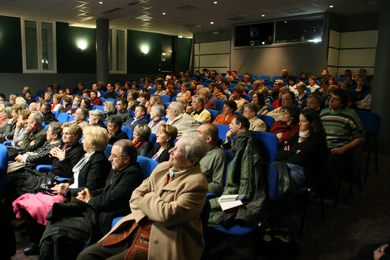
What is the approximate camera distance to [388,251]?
1774 mm

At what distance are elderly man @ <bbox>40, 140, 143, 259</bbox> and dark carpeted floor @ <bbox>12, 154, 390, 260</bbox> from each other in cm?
69

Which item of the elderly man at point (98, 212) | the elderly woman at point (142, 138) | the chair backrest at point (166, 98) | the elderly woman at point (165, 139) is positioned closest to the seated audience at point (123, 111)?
the chair backrest at point (166, 98)

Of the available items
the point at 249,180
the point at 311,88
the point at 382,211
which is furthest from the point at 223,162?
the point at 311,88

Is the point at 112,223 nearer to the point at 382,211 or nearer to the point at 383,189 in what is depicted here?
the point at 382,211

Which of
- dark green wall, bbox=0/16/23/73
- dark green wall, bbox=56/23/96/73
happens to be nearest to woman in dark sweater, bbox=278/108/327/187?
dark green wall, bbox=0/16/23/73

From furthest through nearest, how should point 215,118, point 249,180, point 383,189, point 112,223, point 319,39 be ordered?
point 319,39
point 215,118
point 383,189
point 249,180
point 112,223

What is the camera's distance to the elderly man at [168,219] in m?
1.93

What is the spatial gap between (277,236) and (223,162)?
0.72 meters

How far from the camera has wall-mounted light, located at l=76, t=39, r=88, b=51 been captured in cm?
1432

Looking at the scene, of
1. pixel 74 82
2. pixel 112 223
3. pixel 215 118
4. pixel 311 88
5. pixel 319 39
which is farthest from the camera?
pixel 74 82

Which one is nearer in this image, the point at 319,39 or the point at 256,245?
the point at 256,245

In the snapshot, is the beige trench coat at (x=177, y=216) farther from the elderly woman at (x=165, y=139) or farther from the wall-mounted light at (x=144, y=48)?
the wall-mounted light at (x=144, y=48)

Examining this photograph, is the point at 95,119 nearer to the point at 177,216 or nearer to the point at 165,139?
the point at 165,139

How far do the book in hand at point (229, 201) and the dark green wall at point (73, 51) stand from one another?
12989mm
